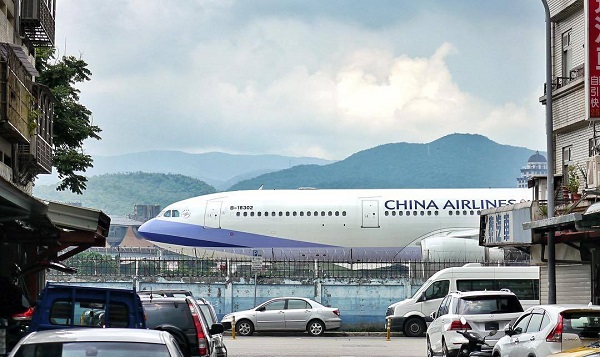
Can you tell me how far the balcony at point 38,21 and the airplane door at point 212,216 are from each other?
29552 millimetres

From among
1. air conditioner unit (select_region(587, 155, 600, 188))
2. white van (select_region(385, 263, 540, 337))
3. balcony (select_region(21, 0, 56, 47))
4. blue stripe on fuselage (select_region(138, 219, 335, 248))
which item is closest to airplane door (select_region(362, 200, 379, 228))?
blue stripe on fuselage (select_region(138, 219, 335, 248))

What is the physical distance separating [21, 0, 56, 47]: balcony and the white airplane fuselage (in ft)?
97.3

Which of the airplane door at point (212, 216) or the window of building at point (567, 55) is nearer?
the window of building at point (567, 55)

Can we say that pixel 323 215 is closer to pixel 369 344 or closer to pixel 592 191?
pixel 369 344

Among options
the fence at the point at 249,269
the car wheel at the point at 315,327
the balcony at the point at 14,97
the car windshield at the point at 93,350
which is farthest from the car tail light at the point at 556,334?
the fence at the point at 249,269

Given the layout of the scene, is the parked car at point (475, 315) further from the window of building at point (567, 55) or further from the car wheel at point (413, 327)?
the car wheel at point (413, 327)

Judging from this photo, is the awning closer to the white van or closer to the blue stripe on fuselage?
the white van

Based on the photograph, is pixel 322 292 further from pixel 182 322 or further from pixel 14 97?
pixel 182 322

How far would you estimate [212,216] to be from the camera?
5772cm

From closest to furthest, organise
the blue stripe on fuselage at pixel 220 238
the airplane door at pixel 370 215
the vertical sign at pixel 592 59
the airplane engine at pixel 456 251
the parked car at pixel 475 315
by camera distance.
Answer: the parked car at pixel 475 315, the vertical sign at pixel 592 59, the airplane engine at pixel 456 251, the airplane door at pixel 370 215, the blue stripe on fuselage at pixel 220 238

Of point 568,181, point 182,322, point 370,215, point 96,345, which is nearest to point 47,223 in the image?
point 182,322

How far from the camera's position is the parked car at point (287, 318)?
38406 millimetres

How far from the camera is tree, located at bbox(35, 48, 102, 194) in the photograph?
3769 centimetres

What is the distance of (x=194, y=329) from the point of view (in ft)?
58.3
